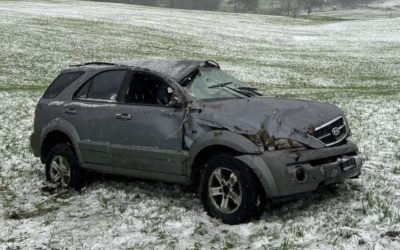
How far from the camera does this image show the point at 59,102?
25.9 ft

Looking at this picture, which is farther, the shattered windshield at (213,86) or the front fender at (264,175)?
the shattered windshield at (213,86)

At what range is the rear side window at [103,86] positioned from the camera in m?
7.29

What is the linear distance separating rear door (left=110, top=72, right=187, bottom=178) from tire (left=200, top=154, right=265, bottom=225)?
46cm

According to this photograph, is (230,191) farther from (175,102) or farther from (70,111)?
(70,111)

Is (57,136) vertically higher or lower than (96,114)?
lower

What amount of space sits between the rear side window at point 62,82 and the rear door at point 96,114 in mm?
363

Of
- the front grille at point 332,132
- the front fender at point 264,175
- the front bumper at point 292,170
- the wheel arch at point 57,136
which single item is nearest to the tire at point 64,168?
the wheel arch at point 57,136

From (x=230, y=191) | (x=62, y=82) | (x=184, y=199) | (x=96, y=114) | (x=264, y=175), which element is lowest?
(x=184, y=199)

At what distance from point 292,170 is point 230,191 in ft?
2.50

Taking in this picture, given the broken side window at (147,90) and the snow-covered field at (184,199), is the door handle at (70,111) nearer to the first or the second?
the broken side window at (147,90)

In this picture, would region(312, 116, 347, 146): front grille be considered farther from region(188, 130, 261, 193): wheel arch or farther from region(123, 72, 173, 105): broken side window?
region(123, 72, 173, 105): broken side window

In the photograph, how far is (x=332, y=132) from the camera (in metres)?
6.21

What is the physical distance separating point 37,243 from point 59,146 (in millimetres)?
2402

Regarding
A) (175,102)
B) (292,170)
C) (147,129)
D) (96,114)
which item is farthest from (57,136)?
(292,170)
